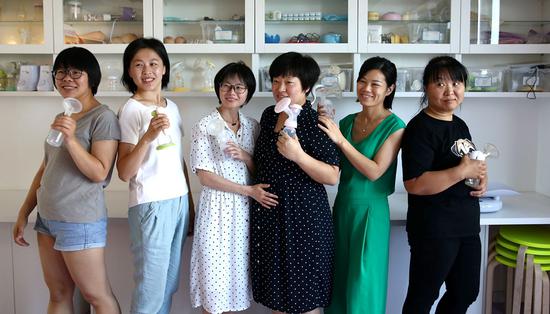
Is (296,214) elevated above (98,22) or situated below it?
below

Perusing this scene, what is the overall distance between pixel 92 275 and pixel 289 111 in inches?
37.2

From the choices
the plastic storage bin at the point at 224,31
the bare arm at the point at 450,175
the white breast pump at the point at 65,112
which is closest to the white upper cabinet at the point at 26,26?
the plastic storage bin at the point at 224,31

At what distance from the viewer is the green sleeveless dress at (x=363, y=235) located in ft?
6.09

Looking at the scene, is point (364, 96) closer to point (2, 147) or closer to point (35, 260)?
point (35, 260)

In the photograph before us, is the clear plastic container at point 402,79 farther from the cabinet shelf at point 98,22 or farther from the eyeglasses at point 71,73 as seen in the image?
the eyeglasses at point 71,73

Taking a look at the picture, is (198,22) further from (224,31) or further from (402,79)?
(402,79)

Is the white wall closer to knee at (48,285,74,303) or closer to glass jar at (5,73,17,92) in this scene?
glass jar at (5,73,17,92)

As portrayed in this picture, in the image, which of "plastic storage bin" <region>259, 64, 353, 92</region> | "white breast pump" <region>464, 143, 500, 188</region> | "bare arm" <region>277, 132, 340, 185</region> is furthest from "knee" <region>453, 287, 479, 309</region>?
"plastic storage bin" <region>259, 64, 353, 92</region>

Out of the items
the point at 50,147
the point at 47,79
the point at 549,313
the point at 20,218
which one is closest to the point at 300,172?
the point at 50,147

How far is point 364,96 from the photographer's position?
1.91 metres

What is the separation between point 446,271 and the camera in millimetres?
1791

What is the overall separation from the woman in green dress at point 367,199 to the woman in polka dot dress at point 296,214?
113 mm

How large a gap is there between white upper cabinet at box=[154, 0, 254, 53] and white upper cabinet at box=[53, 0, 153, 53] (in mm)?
130

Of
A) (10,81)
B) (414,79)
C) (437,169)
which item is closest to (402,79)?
(414,79)
